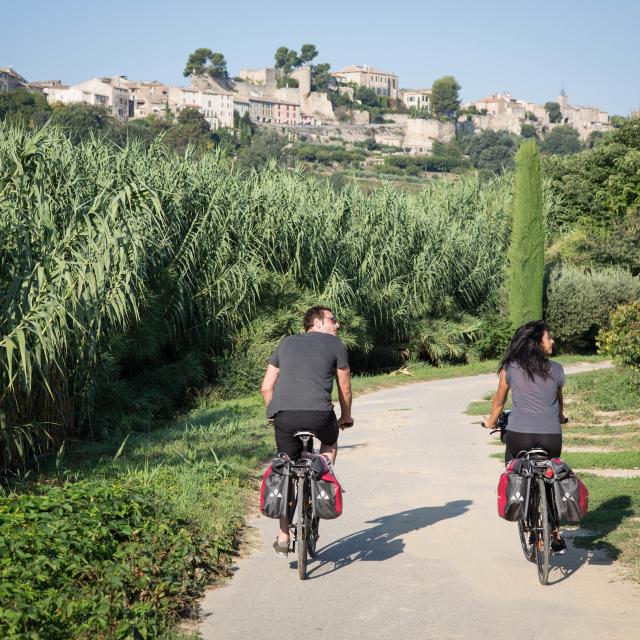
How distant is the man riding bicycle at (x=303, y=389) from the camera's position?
6.39 m

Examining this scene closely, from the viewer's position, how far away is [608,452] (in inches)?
440

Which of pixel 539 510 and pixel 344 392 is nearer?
pixel 539 510

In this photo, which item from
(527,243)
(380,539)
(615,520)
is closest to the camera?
(380,539)

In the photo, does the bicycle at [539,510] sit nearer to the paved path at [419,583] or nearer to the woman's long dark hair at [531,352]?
the paved path at [419,583]

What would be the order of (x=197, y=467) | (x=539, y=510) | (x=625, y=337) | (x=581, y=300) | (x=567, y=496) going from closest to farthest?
(x=567, y=496)
(x=539, y=510)
(x=197, y=467)
(x=625, y=337)
(x=581, y=300)

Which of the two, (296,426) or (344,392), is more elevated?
(344,392)

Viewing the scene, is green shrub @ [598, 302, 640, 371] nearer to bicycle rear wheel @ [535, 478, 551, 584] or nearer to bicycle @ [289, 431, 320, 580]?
bicycle rear wheel @ [535, 478, 551, 584]

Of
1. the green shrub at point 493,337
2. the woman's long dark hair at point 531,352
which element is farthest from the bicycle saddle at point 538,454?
the green shrub at point 493,337

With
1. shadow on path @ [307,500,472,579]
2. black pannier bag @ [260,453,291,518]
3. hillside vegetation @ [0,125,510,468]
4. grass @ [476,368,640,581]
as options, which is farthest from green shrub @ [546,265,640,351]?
black pannier bag @ [260,453,291,518]

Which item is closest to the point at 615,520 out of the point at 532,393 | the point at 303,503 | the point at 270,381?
the point at 532,393

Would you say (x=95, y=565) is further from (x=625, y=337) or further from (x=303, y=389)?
(x=625, y=337)

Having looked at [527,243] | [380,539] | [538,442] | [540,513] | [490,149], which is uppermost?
[490,149]

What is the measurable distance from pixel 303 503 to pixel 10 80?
186 meters

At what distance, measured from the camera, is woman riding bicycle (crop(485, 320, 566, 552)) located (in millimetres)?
6375
